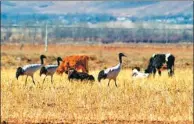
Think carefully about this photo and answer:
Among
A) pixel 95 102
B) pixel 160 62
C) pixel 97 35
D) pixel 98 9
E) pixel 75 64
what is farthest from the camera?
pixel 98 9

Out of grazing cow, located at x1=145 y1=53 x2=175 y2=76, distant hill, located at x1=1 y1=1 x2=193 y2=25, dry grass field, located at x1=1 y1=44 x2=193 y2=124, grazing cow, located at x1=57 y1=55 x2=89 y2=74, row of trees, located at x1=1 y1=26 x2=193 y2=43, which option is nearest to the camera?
dry grass field, located at x1=1 y1=44 x2=193 y2=124

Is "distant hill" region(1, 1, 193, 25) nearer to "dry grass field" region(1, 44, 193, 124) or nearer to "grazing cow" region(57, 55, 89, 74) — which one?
"grazing cow" region(57, 55, 89, 74)

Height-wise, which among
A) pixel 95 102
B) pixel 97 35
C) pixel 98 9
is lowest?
pixel 97 35

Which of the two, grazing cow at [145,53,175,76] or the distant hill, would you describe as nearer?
grazing cow at [145,53,175,76]

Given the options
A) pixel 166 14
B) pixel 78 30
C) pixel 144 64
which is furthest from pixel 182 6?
pixel 144 64

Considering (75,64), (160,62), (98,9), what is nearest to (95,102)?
(75,64)

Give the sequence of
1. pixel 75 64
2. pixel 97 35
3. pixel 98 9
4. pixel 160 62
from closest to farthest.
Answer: pixel 75 64 < pixel 160 62 < pixel 97 35 < pixel 98 9

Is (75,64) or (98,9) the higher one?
(75,64)

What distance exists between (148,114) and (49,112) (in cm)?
219

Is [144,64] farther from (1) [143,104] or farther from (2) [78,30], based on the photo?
(2) [78,30]

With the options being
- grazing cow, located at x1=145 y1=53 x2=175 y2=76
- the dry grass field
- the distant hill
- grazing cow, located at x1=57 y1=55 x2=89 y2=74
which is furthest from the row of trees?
the dry grass field

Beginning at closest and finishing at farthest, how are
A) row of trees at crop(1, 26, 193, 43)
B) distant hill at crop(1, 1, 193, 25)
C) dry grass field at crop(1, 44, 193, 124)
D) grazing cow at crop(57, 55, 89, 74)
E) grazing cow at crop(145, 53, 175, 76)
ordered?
dry grass field at crop(1, 44, 193, 124) < grazing cow at crop(57, 55, 89, 74) < grazing cow at crop(145, 53, 175, 76) < row of trees at crop(1, 26, 193, 43) < distant hill at crop(1, 1, 193, 25)

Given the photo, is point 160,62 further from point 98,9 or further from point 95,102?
point 98,9

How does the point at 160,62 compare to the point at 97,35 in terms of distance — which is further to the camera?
the point at 97,35
